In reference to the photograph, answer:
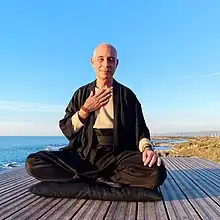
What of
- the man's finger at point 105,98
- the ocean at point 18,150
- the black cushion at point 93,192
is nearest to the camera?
the black cushion at point 93,192

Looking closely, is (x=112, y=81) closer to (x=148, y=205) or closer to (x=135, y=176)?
(x=135, y=176)

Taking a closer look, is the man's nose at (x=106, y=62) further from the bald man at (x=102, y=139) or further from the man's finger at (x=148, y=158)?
the man's finger at (x=148, y=158)

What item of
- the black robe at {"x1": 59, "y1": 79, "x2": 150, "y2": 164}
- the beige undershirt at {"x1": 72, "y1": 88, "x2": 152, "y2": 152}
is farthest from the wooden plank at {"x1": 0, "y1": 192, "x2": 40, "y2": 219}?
the beige undershirt at {"x1": 72, "y1": 88, "x2": 152, "y2": 152}

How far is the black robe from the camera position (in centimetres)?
291

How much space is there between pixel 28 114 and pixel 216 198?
1355 inches

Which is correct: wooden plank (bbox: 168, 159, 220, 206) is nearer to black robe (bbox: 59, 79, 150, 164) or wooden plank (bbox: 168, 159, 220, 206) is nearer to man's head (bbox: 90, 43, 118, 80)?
black robe (bbox: 59, 79, 150, 164)

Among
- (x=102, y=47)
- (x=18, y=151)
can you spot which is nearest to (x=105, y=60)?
(x=102, y=47)

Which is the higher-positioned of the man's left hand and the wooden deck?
the man's left hand

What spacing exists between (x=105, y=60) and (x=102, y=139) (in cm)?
68

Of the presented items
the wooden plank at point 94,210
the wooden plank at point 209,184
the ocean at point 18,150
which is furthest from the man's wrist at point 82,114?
the ocean at point 18,150

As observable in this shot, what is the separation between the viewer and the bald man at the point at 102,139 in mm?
2785

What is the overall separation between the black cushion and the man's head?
0.95 metres

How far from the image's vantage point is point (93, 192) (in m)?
2.61

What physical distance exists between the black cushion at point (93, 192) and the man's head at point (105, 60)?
0.95 meters
